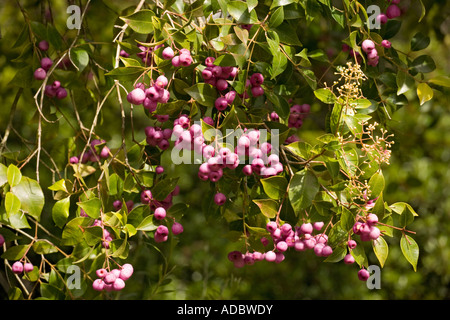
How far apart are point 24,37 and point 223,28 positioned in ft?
1.99

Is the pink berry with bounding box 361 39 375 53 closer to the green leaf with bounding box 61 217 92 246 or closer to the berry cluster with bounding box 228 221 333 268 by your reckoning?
Result: the berry cluster with bounding box 228 221 333 268

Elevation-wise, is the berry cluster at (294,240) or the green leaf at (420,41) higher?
the green leaf at (420,41)

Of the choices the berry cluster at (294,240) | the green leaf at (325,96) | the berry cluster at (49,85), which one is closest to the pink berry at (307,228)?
the berry cluster at (294,240)

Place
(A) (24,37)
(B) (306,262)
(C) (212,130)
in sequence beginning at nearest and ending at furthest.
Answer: (C) (212,130), (A) (24,37), (B) (306,262)

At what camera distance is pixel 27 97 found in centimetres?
164

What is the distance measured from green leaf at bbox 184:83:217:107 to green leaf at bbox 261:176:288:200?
181 mm

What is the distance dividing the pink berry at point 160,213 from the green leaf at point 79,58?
42 centimetres

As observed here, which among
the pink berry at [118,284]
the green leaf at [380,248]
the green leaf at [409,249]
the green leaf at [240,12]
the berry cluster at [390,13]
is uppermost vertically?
the green leaf at [240,12]

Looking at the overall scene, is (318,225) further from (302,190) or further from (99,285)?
(99,285)

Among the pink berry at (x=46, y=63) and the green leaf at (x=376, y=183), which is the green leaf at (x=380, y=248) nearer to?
the green leaf at (x=376, y=183)

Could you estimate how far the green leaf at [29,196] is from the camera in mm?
1198

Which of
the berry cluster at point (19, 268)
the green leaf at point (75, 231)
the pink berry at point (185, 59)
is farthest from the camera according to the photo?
the berry cluster at point (19, 268)
